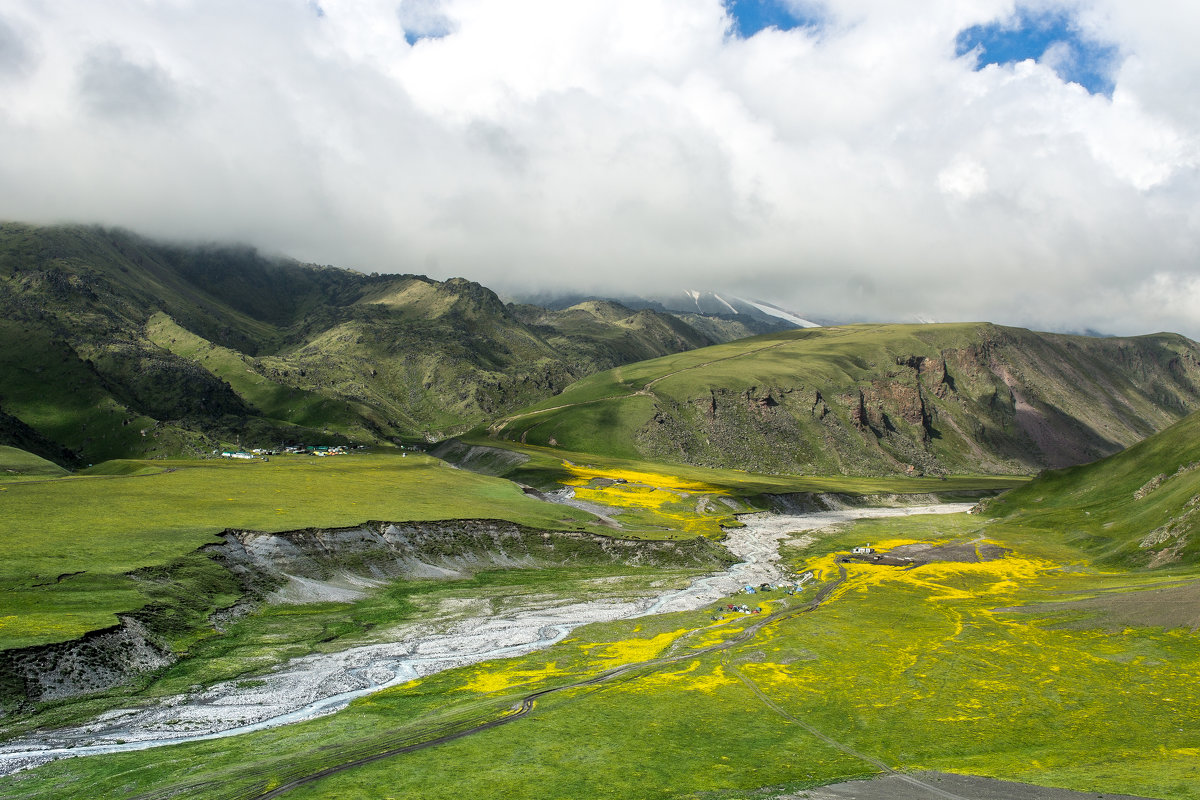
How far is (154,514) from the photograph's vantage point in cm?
8794

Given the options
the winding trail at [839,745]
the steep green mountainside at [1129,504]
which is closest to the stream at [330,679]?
the winding trail at [839,745]

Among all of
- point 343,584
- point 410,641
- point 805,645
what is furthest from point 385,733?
point 343,584

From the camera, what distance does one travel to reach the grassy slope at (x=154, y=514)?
57000mm

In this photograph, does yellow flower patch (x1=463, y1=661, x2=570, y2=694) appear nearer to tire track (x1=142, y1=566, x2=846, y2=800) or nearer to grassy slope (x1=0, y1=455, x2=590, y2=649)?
tire track (x1=142, y1=566, x2=846, y2=800)


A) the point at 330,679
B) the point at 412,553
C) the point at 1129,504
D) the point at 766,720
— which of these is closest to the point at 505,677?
the point at 330,679

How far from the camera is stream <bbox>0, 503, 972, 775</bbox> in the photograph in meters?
41.0

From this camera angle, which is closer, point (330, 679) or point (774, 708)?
point (774, 708)

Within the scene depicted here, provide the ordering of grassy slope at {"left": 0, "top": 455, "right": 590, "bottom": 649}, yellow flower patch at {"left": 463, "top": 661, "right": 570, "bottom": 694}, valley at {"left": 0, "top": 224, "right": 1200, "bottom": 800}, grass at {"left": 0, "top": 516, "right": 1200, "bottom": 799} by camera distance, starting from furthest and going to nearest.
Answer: grassy slope at {"left": 0, "top": 455, "right": 590, "bottom": 649} → yellow flower patch at {"left": 463, "top": 661, "right": 570, "bottom": 694} → valley at {"left": 0, "top": 224, "right": 1200, "bottom": 800} → grass at {"left": 0, "top": 516, "right": 1200, "bottom": 799}

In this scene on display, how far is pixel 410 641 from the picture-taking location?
6625 centimetres

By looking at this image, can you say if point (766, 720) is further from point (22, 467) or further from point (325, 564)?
point (22, 467)

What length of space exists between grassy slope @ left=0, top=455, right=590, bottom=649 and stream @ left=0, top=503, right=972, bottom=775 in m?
10.7

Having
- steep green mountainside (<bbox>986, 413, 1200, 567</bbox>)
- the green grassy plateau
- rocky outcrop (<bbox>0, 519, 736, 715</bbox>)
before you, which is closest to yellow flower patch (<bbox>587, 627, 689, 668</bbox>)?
the green grassy plateau

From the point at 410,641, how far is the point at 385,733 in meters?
24.4

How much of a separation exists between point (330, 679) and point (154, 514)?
5009 cm
